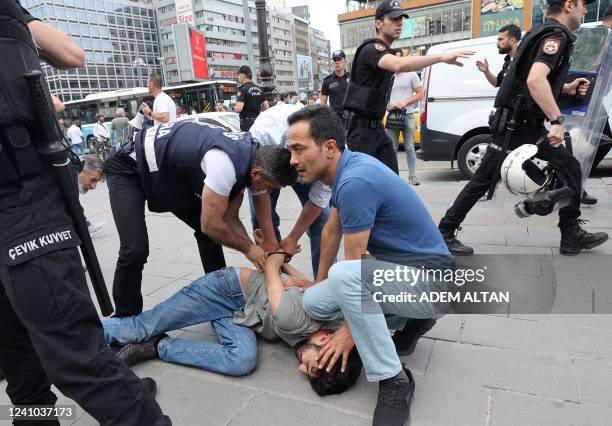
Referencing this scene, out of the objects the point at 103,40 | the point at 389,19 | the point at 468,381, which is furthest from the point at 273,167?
the point at 103,40

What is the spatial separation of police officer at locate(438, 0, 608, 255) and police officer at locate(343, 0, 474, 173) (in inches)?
20.0

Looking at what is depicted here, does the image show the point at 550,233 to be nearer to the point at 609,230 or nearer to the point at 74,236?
the point at 609,230

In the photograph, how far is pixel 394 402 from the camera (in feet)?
5.57

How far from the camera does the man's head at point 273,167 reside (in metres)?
2.08

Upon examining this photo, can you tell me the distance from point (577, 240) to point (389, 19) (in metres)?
2.12

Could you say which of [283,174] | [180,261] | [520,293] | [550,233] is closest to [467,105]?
[550,233]

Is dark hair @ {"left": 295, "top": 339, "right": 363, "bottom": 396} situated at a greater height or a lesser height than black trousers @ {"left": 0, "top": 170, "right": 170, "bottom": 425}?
lesser

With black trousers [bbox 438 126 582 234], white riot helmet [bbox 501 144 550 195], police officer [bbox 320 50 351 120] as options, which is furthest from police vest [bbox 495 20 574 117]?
police officer [bbox 320 50 351 120]

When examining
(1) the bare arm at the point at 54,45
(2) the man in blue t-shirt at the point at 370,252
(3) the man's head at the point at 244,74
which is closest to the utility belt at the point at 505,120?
(2) the man in blue t-shirt at the point at 370,252

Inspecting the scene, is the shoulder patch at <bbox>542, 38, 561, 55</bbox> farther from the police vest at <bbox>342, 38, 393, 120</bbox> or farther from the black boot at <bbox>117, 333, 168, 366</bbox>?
the black boot at <bbox>117, 333, 168, 366</bbox>

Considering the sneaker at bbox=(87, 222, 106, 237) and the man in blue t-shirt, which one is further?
the sneaker at bbox=(87, 222, 106, 237)

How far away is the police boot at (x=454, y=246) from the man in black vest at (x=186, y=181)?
5.10 ft

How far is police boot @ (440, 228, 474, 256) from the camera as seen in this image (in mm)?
3463

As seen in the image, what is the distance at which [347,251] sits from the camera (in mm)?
1812
